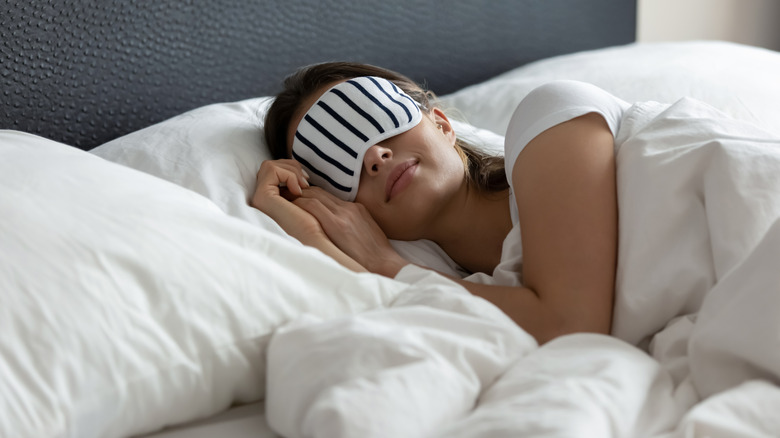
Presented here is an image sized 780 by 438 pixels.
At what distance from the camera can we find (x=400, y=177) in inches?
42.8

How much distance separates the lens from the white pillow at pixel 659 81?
158 centimetres

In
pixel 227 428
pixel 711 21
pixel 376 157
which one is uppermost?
pixel 376 157

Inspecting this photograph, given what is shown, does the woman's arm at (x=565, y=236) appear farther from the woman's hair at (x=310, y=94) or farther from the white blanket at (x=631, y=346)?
the woman's hair at (x=310, y=94)

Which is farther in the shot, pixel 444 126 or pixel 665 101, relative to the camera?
pixel 665 101

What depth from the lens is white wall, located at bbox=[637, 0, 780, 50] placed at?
8.43 feet

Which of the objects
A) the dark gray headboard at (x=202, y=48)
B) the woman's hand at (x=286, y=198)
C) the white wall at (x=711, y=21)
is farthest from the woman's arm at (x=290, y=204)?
the white wall at (x=711, y=21)

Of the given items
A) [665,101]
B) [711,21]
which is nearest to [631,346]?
[665,101]

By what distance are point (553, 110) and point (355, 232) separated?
31 centimetres

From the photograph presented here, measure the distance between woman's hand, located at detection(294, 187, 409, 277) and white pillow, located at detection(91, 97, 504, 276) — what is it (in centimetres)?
7

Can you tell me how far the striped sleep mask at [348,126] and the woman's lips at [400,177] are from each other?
46 millimetres

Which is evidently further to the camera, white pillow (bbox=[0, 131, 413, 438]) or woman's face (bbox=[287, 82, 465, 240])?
woman's face (bbox=[287, 82, 465, 240])

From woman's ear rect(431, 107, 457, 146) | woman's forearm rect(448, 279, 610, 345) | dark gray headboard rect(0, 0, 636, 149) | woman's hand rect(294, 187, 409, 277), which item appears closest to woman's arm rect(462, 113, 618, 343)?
woman's forearm rect(448, 279, 610, 345)

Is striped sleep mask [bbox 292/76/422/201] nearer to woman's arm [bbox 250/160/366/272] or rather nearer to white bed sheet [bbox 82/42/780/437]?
woman's arm [bbox 250/160/366/272]

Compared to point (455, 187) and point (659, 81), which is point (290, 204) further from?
point (659, 81)
